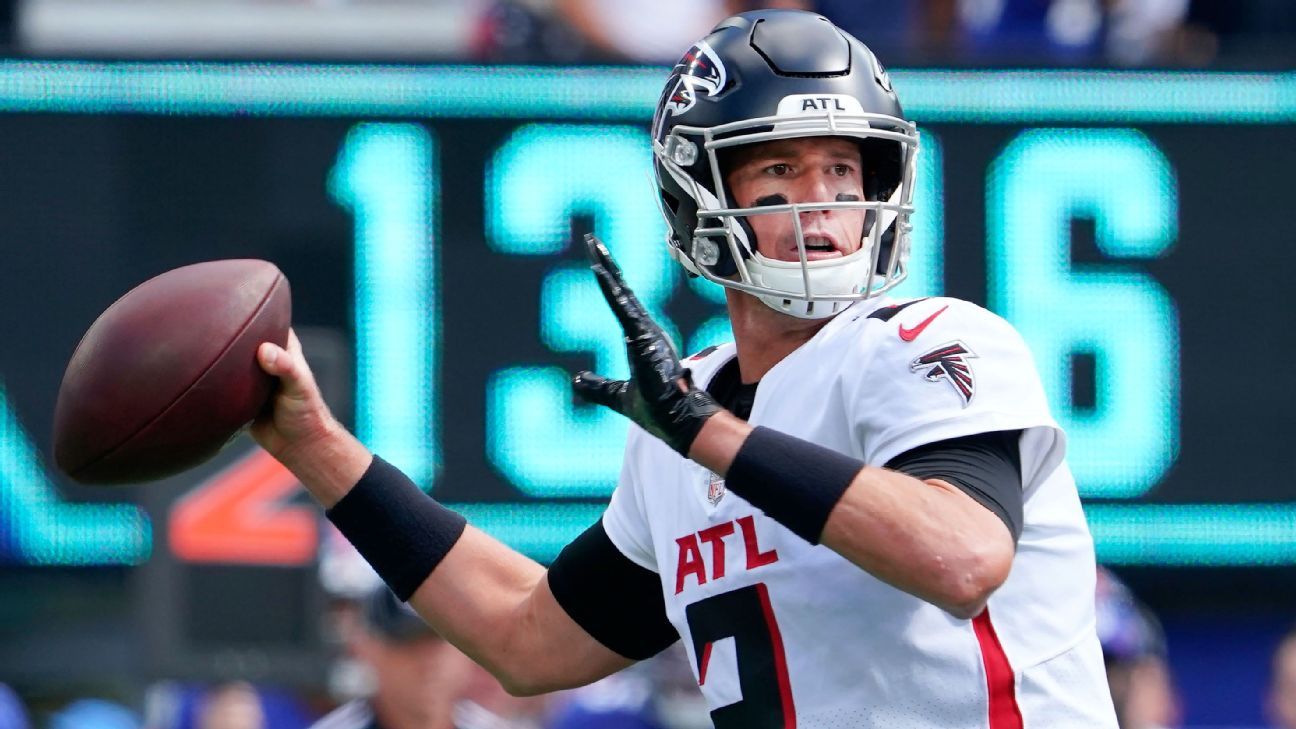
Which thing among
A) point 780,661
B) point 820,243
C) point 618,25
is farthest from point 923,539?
point 618,25

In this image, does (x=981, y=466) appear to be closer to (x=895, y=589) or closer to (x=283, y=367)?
(x=895, y=589)

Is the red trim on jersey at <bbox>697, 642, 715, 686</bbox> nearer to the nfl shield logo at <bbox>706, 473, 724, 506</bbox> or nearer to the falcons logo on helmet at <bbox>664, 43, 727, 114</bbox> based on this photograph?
the nfl shield logo at <bbox>706, 473, 724, 506</bbox>

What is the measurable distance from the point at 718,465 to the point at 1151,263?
3.94 m

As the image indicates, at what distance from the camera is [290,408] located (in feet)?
9.95

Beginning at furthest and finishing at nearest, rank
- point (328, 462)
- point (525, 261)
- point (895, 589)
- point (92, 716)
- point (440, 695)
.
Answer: point (92, 716) < point (525, 261) < point (440, 695) < point (328, 462) < point (895, 589)

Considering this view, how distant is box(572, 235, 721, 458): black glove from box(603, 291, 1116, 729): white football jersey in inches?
9.7

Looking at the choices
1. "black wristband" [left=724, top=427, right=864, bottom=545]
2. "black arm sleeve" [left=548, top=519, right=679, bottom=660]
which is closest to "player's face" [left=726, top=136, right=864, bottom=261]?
"black wristband" [left=724, top=427, right=864, bottom=545]

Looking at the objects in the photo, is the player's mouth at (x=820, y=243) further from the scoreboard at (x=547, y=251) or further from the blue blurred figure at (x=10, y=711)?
the blue blurred figure at (x=10, y=711)

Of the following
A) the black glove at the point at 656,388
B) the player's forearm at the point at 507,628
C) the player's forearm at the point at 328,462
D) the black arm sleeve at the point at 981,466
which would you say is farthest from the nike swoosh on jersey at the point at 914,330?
the player's forearm at the point at 328,462

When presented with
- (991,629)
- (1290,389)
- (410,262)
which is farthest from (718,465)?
(1290,389)

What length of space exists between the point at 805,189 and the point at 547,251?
3.17m

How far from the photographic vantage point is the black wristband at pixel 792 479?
7.98 feet

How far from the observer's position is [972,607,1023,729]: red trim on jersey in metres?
2.59

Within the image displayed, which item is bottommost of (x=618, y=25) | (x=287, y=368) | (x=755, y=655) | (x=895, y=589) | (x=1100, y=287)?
(x=1100, y=287)
